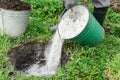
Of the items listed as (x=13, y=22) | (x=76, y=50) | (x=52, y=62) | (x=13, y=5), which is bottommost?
(x=52, y=62)

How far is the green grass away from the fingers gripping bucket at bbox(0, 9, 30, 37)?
0.33ft

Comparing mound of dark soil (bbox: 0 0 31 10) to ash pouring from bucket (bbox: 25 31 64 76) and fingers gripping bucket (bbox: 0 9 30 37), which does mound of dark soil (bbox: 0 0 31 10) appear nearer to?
fingers gripping bucket (bbox: 0 9 30 37)

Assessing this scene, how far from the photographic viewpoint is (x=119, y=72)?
186 inches

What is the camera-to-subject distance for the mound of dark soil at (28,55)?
5.17m

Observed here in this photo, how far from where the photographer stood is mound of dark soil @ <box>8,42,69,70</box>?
5.17m

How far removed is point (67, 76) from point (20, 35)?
133 centimetres

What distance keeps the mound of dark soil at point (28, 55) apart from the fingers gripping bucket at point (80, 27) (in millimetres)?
382

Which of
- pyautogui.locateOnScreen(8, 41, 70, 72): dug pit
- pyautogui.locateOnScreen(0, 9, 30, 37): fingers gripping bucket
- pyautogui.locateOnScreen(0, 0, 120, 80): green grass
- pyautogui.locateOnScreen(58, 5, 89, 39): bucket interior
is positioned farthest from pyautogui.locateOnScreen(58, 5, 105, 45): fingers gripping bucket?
pyautogui.locateOnScreen(0, 9, 30, 37): fingers gripping bucket

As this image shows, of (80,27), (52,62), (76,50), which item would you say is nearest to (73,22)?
(80,27)

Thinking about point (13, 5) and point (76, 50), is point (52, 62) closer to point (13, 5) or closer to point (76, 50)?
point (76, 50)

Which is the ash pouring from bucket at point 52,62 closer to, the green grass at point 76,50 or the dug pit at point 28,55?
the dug pit at point 28,55

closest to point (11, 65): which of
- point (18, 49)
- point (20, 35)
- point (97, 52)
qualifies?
point (18, 49)

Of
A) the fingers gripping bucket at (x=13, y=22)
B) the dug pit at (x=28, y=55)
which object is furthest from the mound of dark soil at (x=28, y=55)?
the fingers gripping bucket at (x=13, y=22)

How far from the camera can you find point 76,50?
5242mm
